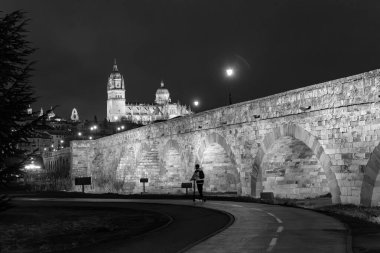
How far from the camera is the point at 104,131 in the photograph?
17012cm

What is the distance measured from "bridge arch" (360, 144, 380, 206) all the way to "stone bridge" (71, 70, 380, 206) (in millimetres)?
32

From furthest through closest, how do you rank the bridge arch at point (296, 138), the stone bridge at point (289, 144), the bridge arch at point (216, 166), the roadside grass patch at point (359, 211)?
1. the bridge arch at point (216, 166)
2. the bridge arch at point (296, 138)
3. the stone bridge at point (289, 144)
4. the roadside grass patch at point (359, 211)

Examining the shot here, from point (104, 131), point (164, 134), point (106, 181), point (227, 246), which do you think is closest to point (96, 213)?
point (227, 246)

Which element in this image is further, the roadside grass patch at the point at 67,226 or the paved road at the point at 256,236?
the roadside grass patch at the point at 67,226

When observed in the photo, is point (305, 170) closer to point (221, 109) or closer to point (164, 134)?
point (221, 109)

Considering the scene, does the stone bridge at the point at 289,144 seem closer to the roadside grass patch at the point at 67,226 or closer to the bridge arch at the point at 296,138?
the bridge arch at the point at 296,138

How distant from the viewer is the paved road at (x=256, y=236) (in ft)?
34.5

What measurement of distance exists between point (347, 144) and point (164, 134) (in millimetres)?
21325

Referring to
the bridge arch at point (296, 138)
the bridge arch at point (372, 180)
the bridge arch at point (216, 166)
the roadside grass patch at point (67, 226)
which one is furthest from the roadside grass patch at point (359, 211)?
the bridge arch at point (216, 166)

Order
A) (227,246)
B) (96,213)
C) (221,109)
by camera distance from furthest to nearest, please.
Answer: (221,109) → (96,213) → (227,246)

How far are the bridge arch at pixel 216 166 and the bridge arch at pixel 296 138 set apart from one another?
478cm

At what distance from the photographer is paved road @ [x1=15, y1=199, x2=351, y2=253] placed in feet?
34.5

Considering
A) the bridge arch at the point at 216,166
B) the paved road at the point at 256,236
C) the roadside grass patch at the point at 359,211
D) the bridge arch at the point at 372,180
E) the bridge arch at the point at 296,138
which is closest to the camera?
the paved road at the point at 256,236

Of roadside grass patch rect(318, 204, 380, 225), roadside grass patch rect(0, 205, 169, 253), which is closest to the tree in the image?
roadside grass patch rect(0, 205, 169, 253)
